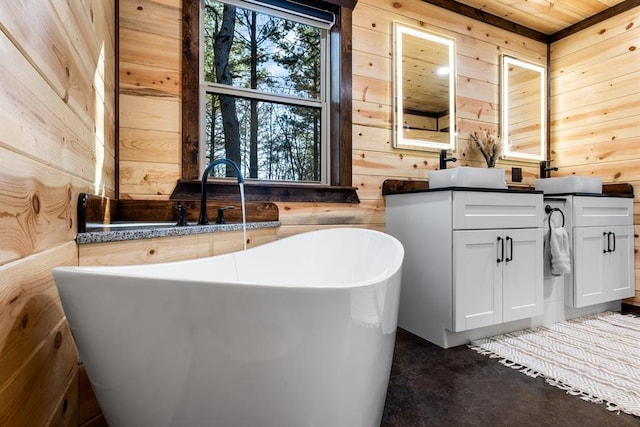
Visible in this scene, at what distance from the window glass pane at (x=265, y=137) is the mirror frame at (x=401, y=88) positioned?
0.62 metres

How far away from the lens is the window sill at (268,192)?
6.32 feet

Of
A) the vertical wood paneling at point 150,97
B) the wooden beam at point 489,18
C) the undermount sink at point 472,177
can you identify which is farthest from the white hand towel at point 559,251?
the vertical wood paneling at point 150,97

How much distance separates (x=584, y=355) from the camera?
1820 millimetres

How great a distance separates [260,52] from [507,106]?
223 cm

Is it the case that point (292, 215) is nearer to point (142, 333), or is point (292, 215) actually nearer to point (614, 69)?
point (142, 333)

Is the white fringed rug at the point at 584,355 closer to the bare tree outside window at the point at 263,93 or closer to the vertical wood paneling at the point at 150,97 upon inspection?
the bare tree outside window at the point at 263,93

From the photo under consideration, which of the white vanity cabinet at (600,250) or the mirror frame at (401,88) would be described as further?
the mirror frame at (401,88)

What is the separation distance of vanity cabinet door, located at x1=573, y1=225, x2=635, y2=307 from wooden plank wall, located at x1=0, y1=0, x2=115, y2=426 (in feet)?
9.76

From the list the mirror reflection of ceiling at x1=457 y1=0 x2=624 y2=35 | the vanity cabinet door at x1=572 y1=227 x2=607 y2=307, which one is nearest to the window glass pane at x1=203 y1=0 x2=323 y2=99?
the mirror reflection of ceiling at x1=457 y1=0 x2=624 y2=35

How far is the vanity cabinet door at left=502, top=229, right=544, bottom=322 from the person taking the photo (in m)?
2.07

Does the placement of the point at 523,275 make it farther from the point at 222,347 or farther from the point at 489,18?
the point at 489,18

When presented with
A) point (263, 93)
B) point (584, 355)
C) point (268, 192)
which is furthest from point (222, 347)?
point (584, 355)

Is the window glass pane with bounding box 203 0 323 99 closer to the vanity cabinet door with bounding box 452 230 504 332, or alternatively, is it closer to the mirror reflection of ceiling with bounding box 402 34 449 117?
the mirror reflection of ceiling with bounding box 402 34 449 117

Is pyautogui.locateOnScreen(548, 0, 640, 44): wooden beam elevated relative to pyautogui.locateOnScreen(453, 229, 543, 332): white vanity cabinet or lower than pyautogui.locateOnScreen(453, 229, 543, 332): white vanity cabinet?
elevated
